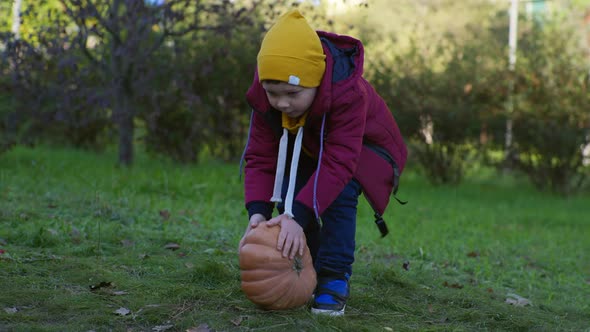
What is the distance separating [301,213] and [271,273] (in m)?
0.31

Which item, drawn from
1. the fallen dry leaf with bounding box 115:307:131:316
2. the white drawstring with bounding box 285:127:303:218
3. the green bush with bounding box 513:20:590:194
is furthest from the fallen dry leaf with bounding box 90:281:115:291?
the green bush with bounding box 513:20:590:194

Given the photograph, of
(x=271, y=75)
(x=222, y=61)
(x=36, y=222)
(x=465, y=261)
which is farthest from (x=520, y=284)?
(x=222, y=61)

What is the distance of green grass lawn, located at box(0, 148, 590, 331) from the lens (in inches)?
138

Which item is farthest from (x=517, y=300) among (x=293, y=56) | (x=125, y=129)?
(x=125, y=129)

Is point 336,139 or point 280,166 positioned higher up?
point 336,139

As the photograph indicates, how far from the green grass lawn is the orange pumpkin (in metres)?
0.09

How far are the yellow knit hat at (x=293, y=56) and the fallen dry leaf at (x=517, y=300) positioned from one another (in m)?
2.19

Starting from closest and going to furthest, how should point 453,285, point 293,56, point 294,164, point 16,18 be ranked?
point 293,56 < point 294,164 < point 453,285 < point 16,18

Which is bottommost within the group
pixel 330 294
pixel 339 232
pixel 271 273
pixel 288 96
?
pixel 330 294

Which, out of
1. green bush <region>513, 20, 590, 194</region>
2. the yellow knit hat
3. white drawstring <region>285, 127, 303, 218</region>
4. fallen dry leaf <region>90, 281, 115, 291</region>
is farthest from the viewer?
green bush <region>513, 20, 590, 194</region>

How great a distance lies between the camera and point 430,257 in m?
6.05

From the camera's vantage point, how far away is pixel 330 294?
3592 mm

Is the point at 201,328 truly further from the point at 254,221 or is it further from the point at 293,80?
the point at 293,80

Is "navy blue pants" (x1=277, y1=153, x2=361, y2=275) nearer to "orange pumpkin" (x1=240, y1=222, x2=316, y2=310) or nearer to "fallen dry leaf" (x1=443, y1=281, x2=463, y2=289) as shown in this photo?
"orange pumpkin" (x1=240, y1=222, x2=316, y2=310)
